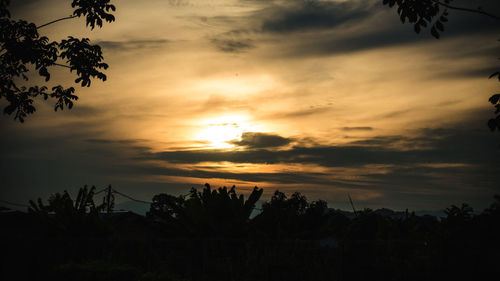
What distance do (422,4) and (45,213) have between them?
1835cm

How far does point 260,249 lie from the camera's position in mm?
16047

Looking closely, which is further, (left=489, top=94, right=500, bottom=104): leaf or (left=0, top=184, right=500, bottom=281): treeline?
(left=0, top=184, right=500, bottom=281): treeline

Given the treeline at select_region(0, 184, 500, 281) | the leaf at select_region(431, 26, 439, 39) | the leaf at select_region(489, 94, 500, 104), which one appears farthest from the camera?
the treeline at select_region(0, 184, 500, 281)

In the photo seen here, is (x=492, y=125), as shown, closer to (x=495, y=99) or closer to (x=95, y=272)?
(x=495, y=99)

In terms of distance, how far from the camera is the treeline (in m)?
13.4

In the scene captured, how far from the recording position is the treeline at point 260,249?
44.1 feet

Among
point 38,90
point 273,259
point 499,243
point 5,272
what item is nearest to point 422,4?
point 499,243

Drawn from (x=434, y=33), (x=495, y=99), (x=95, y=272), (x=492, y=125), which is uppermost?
(x=434, y=33)

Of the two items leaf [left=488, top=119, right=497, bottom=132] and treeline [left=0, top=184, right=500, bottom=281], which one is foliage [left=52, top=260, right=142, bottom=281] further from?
leaf [left=488, top=119, right=497, bottom=132]

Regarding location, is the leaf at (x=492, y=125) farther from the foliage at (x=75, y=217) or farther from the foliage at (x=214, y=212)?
the foliage at (x=75, y=217)

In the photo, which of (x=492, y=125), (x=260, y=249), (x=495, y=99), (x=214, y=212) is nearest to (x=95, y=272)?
(x=260, y=249)

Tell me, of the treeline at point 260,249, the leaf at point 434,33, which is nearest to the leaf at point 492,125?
the leaf at point 434,33

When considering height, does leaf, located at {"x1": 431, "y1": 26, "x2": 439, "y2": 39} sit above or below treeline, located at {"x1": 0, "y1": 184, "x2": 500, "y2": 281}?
above

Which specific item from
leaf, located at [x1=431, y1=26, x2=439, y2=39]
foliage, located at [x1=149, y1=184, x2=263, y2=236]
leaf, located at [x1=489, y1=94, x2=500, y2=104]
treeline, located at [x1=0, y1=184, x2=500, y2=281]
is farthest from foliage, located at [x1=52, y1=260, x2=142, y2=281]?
leaf, located at [x1=489, y1=94, x2=500, y2=104]
